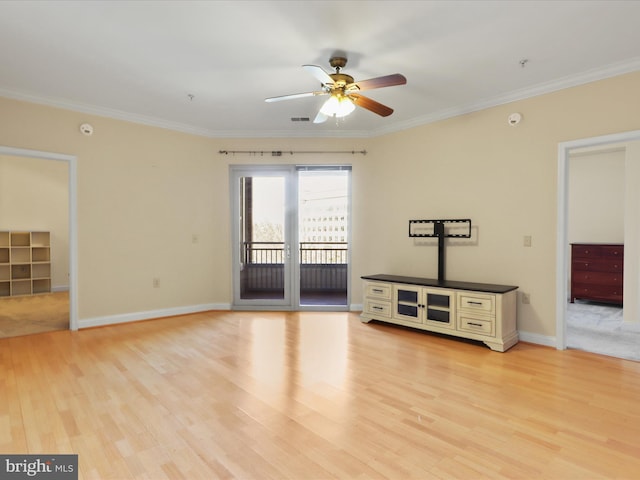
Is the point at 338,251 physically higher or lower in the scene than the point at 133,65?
lower

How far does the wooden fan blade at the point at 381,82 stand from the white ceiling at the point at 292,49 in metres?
0.35

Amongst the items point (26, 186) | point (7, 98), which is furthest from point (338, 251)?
point (26, 186)

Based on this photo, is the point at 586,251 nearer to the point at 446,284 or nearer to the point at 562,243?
the point at 562,243

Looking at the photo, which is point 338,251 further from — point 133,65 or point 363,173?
point 133,65

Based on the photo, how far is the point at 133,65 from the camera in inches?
135

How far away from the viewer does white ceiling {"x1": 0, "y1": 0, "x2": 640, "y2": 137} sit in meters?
2.58

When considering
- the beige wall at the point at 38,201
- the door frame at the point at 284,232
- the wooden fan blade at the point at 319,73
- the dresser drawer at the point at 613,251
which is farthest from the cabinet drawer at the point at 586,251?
the beige wall at the point at 38,201

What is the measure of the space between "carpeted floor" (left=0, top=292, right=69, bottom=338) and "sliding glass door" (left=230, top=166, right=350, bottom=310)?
2.55m

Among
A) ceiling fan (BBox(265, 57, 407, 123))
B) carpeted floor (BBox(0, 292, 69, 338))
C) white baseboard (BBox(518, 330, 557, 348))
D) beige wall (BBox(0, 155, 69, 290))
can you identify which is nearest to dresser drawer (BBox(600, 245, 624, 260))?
white baseboard (BBox(518, 330, 557, 348))

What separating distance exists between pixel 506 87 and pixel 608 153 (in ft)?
13.4

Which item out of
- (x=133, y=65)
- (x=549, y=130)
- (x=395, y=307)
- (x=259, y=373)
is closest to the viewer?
(x=259, y=373)

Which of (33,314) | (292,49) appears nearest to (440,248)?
(292,49)

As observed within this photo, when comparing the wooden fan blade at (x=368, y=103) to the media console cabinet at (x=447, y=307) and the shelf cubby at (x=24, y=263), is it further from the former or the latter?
the shelf cubby at (x=24, y=263)

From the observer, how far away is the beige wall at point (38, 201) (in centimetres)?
704
